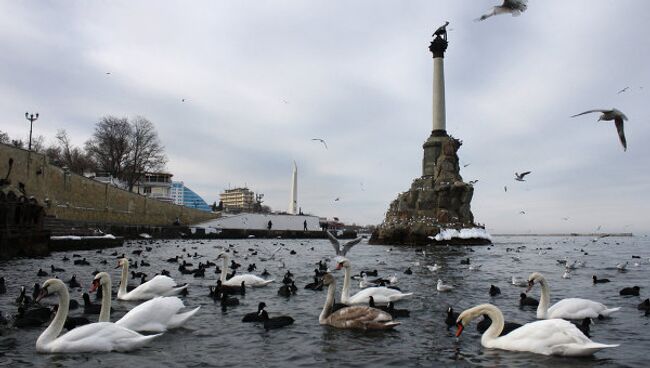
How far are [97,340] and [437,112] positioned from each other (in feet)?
232

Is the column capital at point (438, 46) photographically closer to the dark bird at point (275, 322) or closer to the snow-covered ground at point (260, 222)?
the snow-covered ground at point (260, 222)

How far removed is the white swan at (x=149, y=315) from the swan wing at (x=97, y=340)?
834 mm

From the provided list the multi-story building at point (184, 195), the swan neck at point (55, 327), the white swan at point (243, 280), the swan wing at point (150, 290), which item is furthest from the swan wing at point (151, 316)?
the multi-story building at point (184, 195)

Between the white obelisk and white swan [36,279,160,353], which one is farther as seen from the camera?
the white obelisk

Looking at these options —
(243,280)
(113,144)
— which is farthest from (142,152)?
(243,280)

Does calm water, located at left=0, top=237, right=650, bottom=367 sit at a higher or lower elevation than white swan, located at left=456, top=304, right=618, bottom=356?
lower

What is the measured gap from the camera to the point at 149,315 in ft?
31.1

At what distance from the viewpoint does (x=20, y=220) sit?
2609cm

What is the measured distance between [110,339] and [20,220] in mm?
21763

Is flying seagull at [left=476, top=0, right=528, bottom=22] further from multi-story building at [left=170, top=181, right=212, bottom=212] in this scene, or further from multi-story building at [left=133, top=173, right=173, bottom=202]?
multi-story building at [left=170, top=181, right=212, bottom=212]

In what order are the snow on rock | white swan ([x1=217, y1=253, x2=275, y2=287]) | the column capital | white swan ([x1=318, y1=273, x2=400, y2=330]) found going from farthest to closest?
A: the column capital < the snow on rock < white swan ([x1=217, y1=253, x2=275, y2=287]) < white swan ([x1=318, y1=273, x2=400, y2=330])

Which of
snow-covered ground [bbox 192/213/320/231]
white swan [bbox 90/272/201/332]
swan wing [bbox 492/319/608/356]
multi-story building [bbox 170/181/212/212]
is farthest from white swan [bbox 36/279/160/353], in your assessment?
Answer: multi-story building [bbox 170/181/212/212]

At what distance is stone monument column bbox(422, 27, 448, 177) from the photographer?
72312 millimetres

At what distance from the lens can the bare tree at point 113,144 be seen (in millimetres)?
75125
